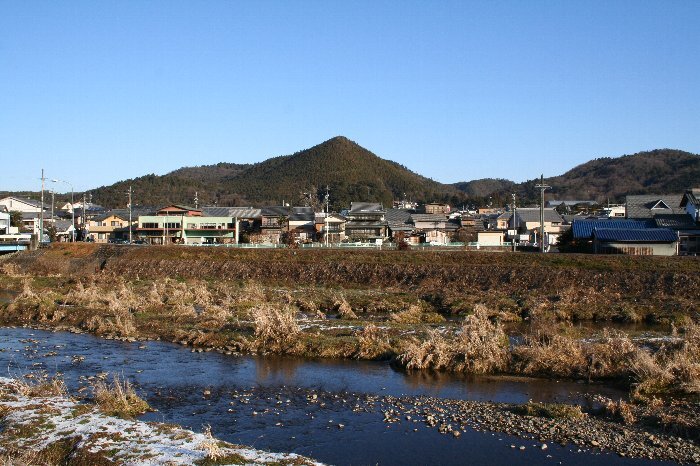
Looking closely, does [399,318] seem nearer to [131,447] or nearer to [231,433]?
[231,433]

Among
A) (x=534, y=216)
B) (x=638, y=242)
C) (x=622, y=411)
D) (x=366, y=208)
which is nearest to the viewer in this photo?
(x=622, y=411)

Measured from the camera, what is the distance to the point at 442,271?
123 feet

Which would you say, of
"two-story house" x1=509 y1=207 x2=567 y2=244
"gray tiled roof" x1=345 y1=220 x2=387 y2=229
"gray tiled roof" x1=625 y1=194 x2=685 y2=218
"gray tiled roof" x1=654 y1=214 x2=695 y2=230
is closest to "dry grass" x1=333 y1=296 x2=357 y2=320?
"gray tiled roof" x1=654 y1=214 x2=695 y2=230

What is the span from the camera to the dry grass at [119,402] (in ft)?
41.3

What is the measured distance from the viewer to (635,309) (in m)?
26.7

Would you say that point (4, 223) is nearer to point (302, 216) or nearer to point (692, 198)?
point (302, 216)

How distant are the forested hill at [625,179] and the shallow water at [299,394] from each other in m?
108

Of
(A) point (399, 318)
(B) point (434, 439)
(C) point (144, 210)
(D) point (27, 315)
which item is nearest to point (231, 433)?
(B) point (434, 439)

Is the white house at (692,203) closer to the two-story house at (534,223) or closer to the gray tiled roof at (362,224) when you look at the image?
the two-story house at (534,223)

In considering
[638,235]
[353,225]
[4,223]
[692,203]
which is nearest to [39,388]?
[638,235]

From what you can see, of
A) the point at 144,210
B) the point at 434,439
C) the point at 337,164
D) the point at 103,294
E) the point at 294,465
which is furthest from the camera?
the point at 337,164

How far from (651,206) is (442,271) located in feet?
108

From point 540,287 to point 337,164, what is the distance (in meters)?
127

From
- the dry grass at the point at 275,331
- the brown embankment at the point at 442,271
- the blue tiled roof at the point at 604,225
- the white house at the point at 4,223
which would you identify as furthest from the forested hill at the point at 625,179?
the dry grass at the point at 275,331
